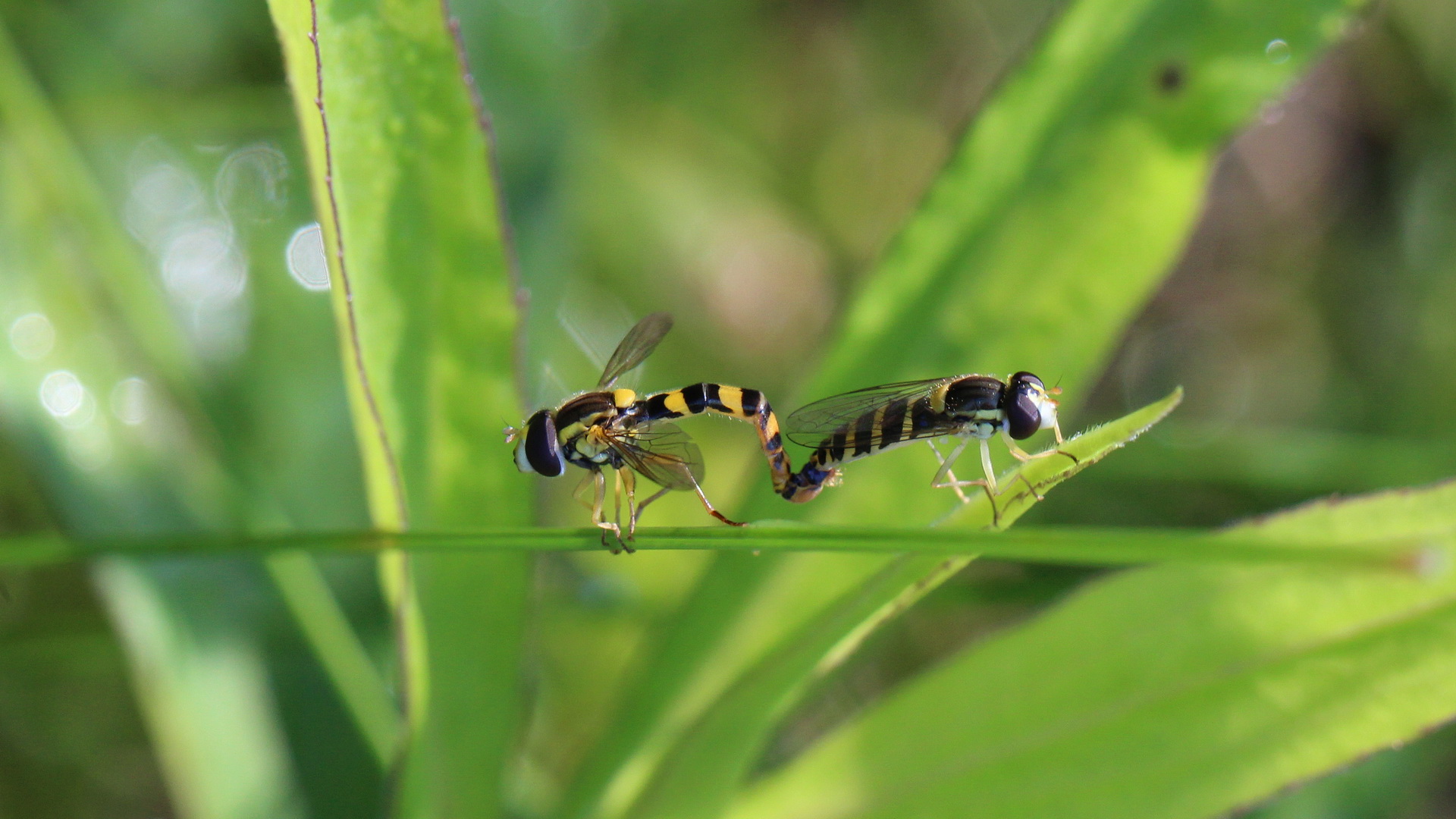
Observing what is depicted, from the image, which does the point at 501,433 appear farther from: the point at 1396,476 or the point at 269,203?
the point at 1396,476

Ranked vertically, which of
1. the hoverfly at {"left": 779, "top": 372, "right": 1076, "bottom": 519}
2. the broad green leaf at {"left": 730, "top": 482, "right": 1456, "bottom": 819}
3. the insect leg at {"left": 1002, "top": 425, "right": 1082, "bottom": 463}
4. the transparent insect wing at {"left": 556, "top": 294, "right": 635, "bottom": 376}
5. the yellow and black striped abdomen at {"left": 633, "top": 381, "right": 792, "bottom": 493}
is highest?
the transparent insect wing at {"left": 556, "top": 294, "right": 635, "bottom": 376}

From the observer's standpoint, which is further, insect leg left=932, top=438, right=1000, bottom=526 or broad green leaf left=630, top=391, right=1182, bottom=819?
insect leg left=932, top=438, right=1000, bottom=526

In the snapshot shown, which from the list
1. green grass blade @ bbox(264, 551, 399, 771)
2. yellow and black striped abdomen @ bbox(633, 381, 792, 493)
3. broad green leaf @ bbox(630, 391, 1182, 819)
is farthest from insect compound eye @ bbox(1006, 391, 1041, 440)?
green grass blade @ bbox(264, 551, 399, 771)

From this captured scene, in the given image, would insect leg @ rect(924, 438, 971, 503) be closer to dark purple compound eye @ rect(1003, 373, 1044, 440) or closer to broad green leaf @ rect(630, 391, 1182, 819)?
dark purple compound eye @ rect(1003, 373, 1044, 440)

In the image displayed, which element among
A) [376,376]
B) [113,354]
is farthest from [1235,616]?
[113,354]

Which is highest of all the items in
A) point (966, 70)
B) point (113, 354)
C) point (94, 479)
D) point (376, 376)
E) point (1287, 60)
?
point (966, 70)

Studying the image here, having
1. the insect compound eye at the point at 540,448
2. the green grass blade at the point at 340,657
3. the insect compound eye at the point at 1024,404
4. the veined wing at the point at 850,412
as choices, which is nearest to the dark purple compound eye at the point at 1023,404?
the insect compound eye at the point at 1024,404
